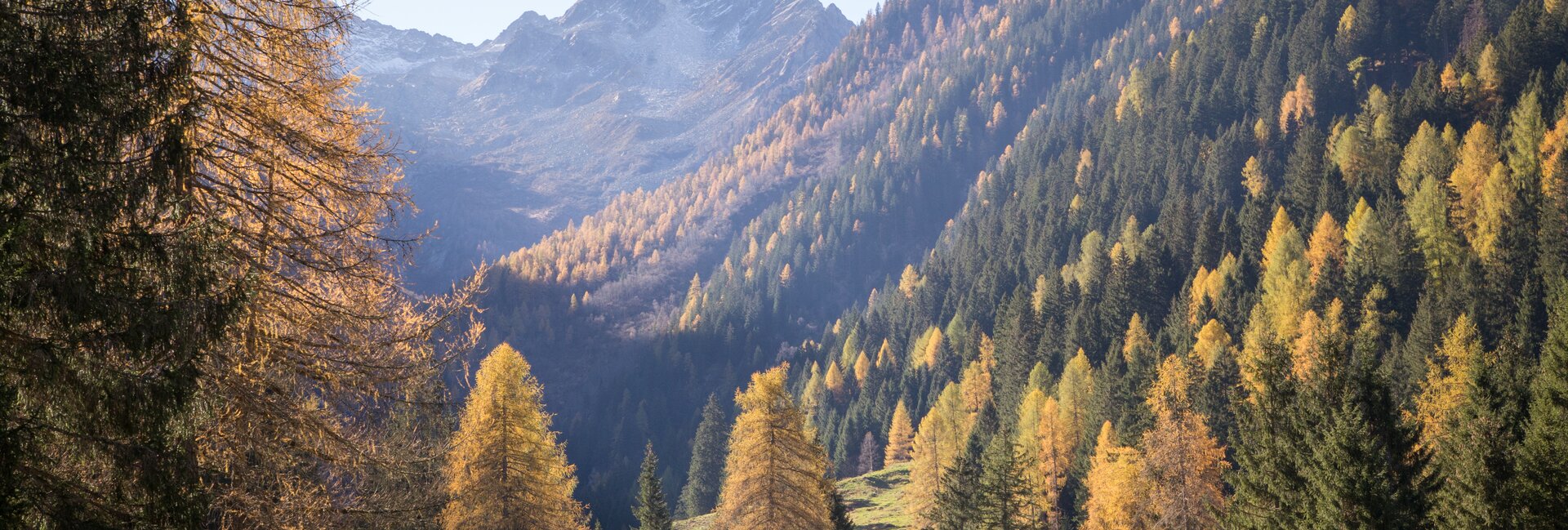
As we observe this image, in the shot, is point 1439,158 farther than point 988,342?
No

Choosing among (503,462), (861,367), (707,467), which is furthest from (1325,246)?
(503,462)

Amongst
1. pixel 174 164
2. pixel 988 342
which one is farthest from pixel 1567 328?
pixel 988 342

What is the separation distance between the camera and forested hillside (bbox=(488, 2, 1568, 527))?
25594mm

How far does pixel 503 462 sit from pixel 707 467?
79772 millimetres

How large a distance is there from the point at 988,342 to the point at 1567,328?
74159 millimetres

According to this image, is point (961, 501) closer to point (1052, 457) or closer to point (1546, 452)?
point (1546, 452)

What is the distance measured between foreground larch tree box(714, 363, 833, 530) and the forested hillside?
1023 cm

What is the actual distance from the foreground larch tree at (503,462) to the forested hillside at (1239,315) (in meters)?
20.0

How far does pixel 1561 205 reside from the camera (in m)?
60.2

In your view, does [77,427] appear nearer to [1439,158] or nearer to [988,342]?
[1439,158]

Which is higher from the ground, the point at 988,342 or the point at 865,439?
the point at 988,342

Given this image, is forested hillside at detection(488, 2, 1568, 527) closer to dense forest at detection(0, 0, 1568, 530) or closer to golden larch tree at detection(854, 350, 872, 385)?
dense forest at detection(0, 0, 1568, 530)

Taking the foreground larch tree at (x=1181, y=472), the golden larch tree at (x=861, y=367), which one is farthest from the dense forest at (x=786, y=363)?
the golden larch tree at (x=861, y=367)

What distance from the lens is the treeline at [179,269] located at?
6.83m
